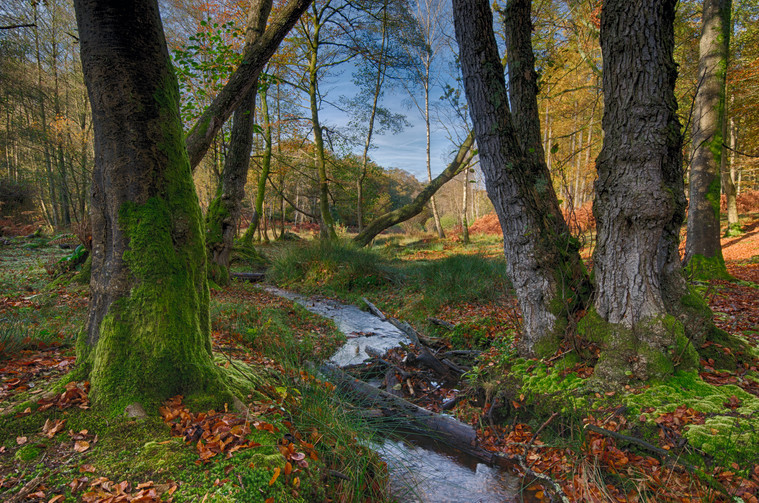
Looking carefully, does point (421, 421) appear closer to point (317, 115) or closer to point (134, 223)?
point (134, 223)

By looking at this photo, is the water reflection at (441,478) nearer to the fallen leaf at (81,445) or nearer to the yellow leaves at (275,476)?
the yellow leaves at (275,476)

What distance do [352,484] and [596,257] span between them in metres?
2.80

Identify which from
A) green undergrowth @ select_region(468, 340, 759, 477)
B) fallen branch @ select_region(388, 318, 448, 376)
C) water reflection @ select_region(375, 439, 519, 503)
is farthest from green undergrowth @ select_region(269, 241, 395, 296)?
water reflection @ select_region(375, 439, 519, 503)

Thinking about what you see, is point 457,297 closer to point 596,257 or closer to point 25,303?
point 596,257

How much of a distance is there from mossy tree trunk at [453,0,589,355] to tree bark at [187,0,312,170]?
1.95 meters

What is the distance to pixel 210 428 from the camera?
194cm

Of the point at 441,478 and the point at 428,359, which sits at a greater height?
the point at 428,359

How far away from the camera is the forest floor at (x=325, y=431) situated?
1616 millimetres

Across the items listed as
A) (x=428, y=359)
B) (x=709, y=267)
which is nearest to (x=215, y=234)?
(x=428, y=359)

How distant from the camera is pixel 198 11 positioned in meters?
11.9

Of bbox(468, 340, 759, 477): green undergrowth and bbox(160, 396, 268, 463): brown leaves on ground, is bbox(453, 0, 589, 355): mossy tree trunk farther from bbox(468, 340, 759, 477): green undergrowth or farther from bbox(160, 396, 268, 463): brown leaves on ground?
bbox(160, 396, 268, 463): brown leaves on ground

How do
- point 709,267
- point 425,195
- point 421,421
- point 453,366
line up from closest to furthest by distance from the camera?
point 421,421, point 453,366, point 709,267, point 425,195

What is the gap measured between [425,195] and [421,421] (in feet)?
31.2

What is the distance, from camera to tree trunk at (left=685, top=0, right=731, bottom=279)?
6.75m
